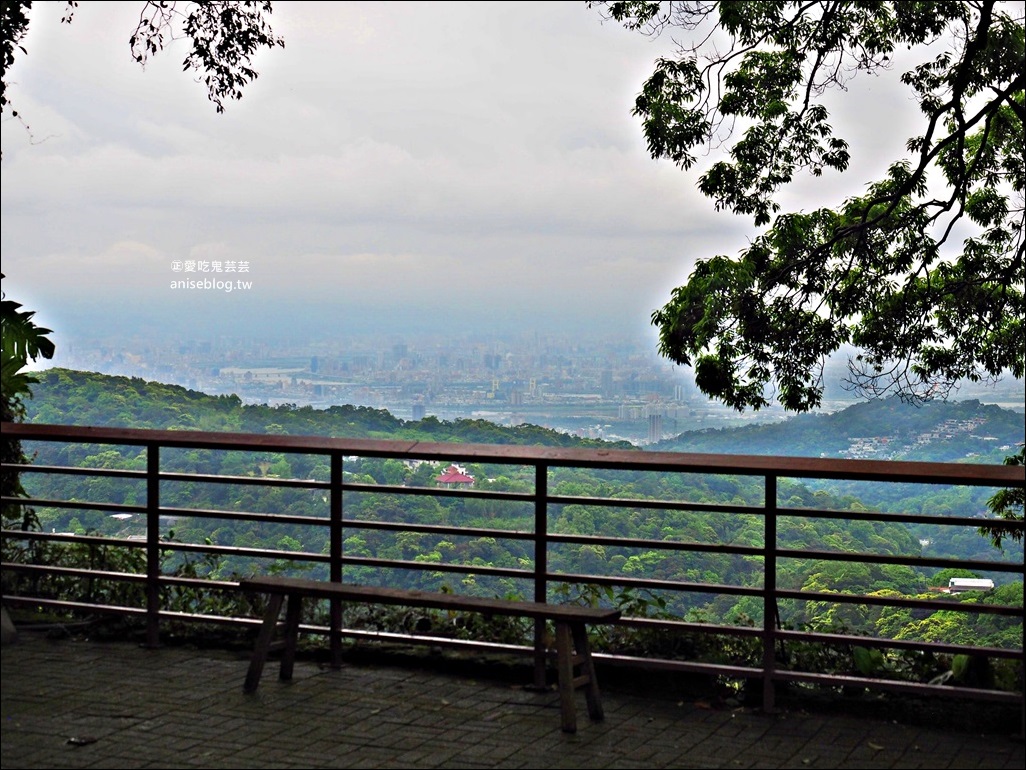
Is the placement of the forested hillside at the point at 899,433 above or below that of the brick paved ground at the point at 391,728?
above

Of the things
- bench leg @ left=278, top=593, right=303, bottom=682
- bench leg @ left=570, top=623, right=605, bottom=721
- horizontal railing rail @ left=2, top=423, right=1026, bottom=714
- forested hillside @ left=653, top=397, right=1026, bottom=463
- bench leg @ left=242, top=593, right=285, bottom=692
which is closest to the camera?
horizontal railing rail @ left=2, top=423, right=1026, bottom=714

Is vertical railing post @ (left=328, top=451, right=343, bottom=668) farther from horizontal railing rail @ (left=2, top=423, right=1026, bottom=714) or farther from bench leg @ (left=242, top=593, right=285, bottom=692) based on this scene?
bench leg @ (left=242, top=593, right=285, bottom=692)

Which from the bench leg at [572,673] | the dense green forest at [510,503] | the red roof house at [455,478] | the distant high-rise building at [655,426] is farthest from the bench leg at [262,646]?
the distant high-rise building at [655,426]

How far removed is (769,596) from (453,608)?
1627 millimetres

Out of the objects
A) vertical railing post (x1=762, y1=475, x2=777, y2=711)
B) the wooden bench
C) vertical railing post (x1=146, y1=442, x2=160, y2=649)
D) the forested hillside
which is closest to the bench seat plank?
the wooden bench

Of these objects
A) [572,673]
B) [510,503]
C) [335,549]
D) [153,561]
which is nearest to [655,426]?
[510,503]

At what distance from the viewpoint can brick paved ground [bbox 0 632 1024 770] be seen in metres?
5.46

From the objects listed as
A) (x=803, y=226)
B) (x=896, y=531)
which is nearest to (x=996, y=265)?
(x=803, y=226)

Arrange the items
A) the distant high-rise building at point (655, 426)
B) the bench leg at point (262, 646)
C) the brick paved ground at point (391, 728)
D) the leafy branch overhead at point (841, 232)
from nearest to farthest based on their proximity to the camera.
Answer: the brick paved ground at point (391, 728) < the bench leg at point (262, 646) < the leafy branch overhead at point (841, 232) < the distant high-rise building at point (655, 426)

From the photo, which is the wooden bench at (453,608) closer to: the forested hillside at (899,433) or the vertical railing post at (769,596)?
the vertical railing post at (769,596)

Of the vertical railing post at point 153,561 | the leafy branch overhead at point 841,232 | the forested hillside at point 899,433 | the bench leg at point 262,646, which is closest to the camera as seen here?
the bench leg at point 262,646

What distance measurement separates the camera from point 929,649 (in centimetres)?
591

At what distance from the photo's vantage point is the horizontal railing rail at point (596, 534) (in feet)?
Result: 19.4

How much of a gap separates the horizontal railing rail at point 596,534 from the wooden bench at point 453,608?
37 cm
